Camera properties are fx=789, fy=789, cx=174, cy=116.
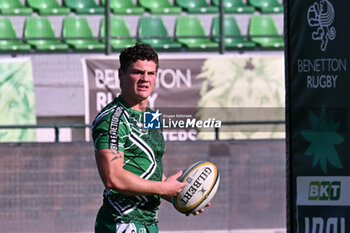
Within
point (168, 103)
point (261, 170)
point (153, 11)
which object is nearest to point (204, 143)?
point (261, 170)

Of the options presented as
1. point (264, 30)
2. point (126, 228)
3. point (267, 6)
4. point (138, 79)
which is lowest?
point (126, 228)

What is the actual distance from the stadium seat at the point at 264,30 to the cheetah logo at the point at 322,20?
983 centimetres

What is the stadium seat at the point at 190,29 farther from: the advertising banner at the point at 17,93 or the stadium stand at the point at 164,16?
the advertising banner at the point at 17,93

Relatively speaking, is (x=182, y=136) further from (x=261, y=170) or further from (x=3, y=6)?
(x=3, y=6)

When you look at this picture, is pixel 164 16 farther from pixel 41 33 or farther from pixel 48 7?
pixel 41 33

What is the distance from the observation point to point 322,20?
17.2 ft

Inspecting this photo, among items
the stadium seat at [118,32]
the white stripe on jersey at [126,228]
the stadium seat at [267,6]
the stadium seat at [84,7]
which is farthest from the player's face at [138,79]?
the stadium seat at [267,6]

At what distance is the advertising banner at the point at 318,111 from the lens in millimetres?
5238

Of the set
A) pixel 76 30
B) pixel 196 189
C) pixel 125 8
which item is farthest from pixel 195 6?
pixel 196 189

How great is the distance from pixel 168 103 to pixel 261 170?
2.57 m

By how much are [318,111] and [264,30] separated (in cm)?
1069

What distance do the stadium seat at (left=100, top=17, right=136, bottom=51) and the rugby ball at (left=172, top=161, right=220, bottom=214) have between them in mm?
8908

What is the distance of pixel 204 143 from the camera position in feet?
36.2

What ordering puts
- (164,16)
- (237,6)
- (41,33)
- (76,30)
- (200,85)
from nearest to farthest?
(200,85), (41,33), (76,30), (164,16), (237,6)
